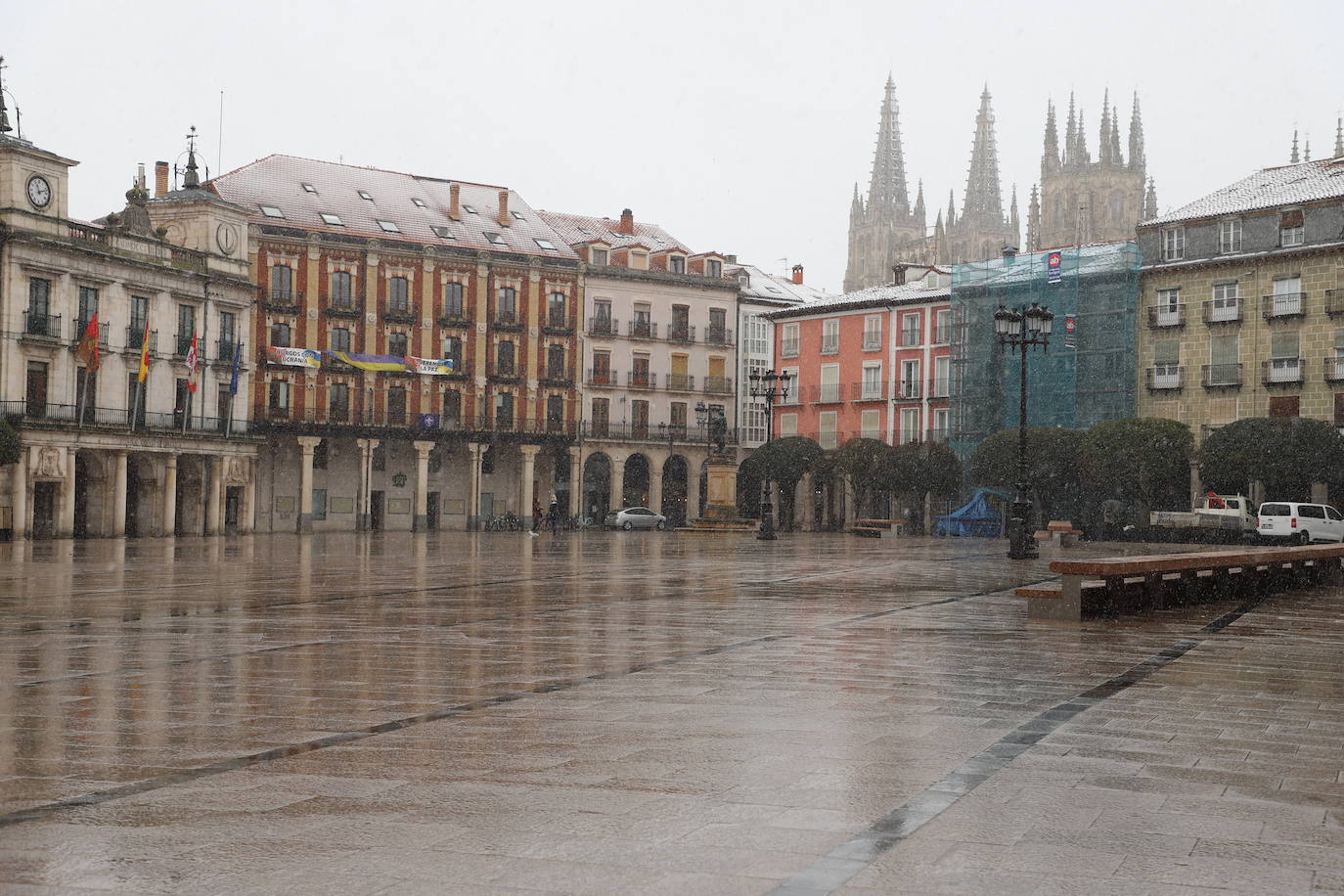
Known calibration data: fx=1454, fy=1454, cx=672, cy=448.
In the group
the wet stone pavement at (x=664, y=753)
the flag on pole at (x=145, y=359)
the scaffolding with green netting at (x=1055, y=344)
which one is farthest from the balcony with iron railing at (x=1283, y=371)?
the wet stone pavement at (x=664, y=753)

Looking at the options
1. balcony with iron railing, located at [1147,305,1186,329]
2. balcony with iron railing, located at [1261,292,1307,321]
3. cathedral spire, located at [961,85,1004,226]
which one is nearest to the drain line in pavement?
balcony with iron railing, located at [1261,292,1307,321]

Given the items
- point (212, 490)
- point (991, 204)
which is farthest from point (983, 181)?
point (212, 490)

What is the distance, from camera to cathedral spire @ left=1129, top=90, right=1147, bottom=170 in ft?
402

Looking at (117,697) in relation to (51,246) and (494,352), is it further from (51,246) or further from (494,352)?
(494,352)

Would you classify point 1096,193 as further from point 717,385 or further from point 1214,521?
point 1214,521

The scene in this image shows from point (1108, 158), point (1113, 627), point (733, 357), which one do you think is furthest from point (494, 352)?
point (1108, 158)

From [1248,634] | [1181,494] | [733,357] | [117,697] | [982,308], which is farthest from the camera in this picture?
[733,357]

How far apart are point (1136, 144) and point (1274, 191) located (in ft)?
228

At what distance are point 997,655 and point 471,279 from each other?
57.8 meters

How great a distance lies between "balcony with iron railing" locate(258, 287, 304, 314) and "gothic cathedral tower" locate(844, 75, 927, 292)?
8152 cm

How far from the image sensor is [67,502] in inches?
1891

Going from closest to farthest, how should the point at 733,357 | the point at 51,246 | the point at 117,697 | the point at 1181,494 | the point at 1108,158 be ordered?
1. the point at 117,697
2. the point at 51,246
3. the point at 1181,494
4. the point at 733,357
5. the point at 1108,158

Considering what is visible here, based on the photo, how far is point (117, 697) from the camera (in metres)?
9.30

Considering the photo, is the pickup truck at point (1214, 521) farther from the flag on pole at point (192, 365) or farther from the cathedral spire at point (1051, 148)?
the cathedral spire at point (1051, 148)
